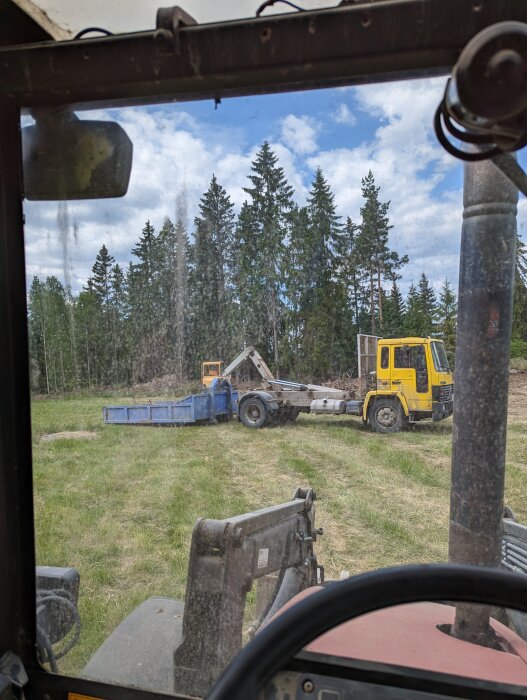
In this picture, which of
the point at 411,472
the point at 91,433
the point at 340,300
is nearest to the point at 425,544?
the point at 411,472

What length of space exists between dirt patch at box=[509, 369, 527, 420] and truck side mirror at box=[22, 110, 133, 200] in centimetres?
80

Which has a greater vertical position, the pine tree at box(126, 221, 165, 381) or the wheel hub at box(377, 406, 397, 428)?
the pine tree at box(126, 221, 165, 381)

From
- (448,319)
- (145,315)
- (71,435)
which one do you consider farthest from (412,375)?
(71,435)

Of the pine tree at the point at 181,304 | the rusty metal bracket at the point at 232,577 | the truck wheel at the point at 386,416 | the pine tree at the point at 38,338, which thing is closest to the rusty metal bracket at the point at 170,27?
the pine tree at the point at 181,304

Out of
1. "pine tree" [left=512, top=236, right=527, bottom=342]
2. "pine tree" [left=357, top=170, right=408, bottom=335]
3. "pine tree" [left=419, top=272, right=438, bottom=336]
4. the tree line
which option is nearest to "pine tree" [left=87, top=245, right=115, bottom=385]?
the tree line

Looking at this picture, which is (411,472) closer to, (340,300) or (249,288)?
(340,300)

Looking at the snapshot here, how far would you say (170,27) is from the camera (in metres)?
0.88

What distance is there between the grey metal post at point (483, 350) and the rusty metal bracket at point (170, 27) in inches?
21.3

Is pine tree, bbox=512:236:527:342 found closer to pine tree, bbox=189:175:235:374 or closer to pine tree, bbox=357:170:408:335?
pine tree, bbox=357:170:408:335

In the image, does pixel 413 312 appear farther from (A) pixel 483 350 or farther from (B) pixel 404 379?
(B) pixel 404 379

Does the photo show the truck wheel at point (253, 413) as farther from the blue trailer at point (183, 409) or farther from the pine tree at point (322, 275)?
the pine tree at point (322, 275)

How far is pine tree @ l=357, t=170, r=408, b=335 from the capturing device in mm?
1010

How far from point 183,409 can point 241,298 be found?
14.7 inches

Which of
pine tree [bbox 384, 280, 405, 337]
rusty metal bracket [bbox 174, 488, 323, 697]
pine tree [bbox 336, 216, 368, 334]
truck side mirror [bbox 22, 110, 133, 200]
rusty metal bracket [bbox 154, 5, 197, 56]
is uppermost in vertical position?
rusty metal bracket [bbox 154, 5, 197, 56]
